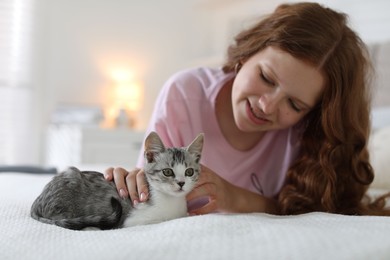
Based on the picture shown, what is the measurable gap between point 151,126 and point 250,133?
382 mm

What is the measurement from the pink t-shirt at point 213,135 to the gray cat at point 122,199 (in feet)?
1.18

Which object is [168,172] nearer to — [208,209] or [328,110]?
[208,209]

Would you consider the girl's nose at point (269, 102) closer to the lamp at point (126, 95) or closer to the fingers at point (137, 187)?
the fingers at point (137, 187)

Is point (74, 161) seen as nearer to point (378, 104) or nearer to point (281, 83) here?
point (378, 104)

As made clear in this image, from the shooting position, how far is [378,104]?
247 centimetres

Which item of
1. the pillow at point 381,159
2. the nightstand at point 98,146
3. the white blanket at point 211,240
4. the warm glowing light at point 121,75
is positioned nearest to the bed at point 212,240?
the white blanket at point 211,240

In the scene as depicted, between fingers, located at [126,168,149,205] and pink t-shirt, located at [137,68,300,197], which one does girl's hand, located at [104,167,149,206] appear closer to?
fingers, located at [126,168,149,205]

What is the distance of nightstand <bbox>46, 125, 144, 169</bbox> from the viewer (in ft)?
11.1

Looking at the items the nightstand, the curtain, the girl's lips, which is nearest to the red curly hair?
the girl's lips

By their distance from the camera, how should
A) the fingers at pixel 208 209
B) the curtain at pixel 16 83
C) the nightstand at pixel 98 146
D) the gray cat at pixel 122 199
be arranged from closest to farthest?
the gray cat at pixel 122 199
the fingers at pixel 208 209
the nightstand at pixel 98 146
the curtain at pixel 16 83

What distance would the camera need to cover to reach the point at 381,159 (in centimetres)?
185

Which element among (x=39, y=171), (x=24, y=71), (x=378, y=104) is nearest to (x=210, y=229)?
(x=39, y=171)

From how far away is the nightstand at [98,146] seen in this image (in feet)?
11.1

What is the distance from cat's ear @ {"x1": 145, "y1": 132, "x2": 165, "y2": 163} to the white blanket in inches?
6.7
